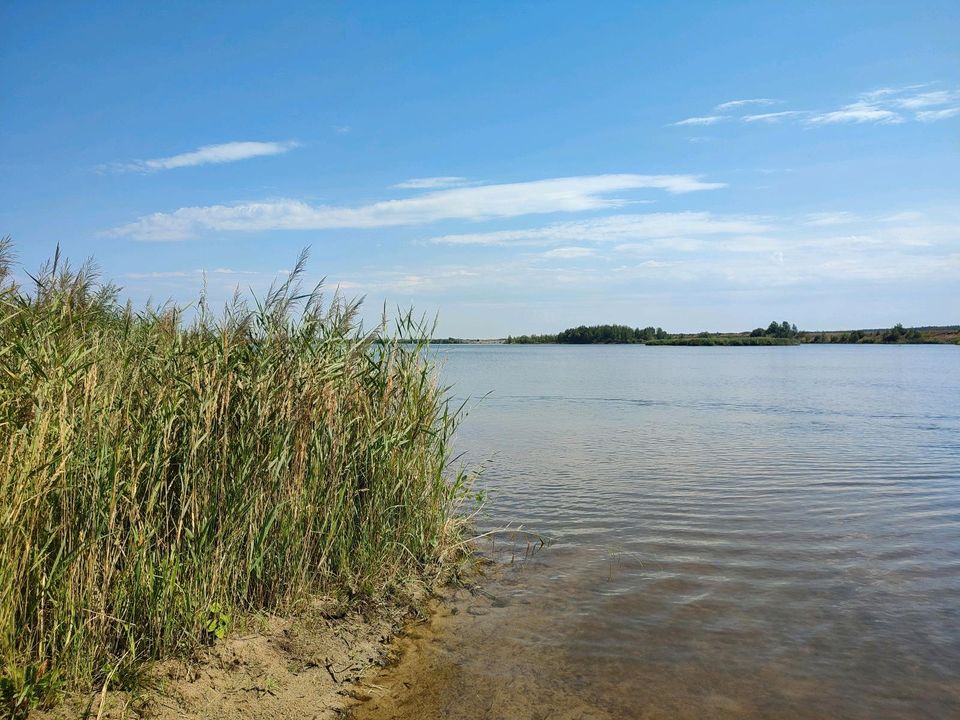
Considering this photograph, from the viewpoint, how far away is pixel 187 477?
17.3 feet

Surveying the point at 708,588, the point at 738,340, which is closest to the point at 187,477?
the point at 708,588

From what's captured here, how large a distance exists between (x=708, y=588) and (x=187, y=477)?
19.1 ft

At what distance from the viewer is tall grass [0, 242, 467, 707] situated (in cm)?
445

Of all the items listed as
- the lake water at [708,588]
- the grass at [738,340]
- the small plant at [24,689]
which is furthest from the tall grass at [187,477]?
the grass at [738,340]

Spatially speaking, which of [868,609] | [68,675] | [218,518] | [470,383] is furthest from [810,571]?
[470,383]

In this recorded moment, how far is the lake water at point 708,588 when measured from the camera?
5.75 meters

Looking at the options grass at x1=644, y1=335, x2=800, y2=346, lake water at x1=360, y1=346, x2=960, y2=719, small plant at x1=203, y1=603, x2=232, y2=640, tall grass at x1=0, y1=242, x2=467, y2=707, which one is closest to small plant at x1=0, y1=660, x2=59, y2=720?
tall grass at x1=0, y1=242, x2=467, y2=707

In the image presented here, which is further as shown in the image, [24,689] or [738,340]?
[738,340]

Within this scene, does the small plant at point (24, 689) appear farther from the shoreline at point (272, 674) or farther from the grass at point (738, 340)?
the grass at point (738, 340)

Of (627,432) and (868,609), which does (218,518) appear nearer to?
(868,609)

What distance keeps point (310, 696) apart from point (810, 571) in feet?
21.0

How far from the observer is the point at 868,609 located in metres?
7.55

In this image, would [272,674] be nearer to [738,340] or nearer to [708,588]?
[708,588]

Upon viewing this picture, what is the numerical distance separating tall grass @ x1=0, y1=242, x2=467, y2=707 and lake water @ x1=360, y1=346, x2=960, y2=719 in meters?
1.25
